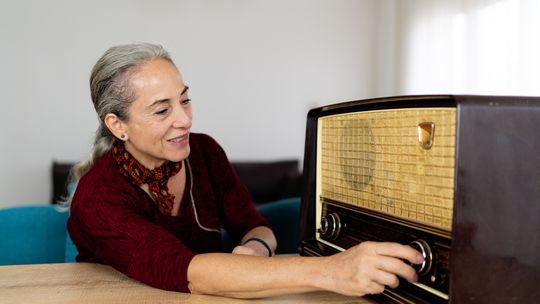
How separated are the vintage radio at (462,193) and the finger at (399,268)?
0.01 meters

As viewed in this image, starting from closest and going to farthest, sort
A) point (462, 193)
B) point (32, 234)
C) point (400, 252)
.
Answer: point (462, 193)
point (400, 252)
point (32, 234)

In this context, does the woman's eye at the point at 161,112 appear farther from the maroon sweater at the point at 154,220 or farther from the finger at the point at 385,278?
the finger at the point at 385,278

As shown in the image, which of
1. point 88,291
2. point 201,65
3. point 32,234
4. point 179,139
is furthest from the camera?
point 201,65

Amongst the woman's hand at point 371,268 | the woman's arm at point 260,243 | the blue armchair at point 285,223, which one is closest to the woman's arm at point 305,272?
the woman's hand at point 371,268

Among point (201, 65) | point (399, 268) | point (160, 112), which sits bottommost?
point (399, 268)

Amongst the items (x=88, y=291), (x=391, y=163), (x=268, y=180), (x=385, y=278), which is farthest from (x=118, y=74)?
(x=268, y=180)

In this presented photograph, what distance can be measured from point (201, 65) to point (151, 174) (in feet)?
10.3

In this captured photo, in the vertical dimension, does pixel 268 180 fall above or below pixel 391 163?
below

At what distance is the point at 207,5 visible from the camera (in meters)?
4.53

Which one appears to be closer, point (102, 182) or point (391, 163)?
point (391, 163)

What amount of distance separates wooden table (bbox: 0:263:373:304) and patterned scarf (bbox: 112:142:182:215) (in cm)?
25

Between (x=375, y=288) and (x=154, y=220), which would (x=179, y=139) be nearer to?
(x=154, y=220)

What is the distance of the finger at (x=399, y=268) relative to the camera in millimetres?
921

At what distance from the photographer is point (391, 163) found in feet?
3.34
